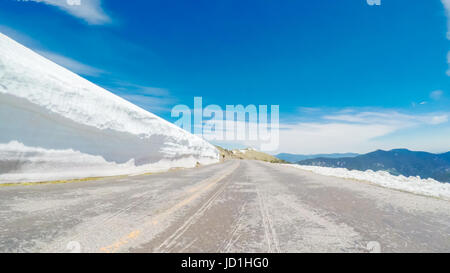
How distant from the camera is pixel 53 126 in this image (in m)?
9.09

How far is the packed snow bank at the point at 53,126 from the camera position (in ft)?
24.6

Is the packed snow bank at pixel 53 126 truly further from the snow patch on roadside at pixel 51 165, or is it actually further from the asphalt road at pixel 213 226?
the asphalt road at pixel 213 226

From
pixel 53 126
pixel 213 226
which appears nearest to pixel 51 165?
pixel 53 126

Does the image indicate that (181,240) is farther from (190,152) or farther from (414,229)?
(190,152)

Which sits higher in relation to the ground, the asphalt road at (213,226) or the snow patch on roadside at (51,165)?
the snow patch on roadside at (51,165)

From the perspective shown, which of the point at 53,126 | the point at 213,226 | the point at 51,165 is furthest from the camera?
the point at 53,126

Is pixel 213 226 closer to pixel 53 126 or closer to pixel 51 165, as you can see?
pixel 51 165

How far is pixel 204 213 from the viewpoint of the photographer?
4215 mm

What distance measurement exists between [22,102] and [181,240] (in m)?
9.18

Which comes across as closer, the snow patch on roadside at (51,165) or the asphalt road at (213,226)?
the asphalt road at (213,226)

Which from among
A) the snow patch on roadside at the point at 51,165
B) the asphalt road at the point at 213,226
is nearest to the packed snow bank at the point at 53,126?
the snow patch on roadside at the point at 51,165

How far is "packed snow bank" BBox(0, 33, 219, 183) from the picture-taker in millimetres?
7500

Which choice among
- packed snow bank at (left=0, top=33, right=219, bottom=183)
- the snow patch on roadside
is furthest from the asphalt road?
packed snow bank at (left=0, top=33, right=219, bottom=183)
